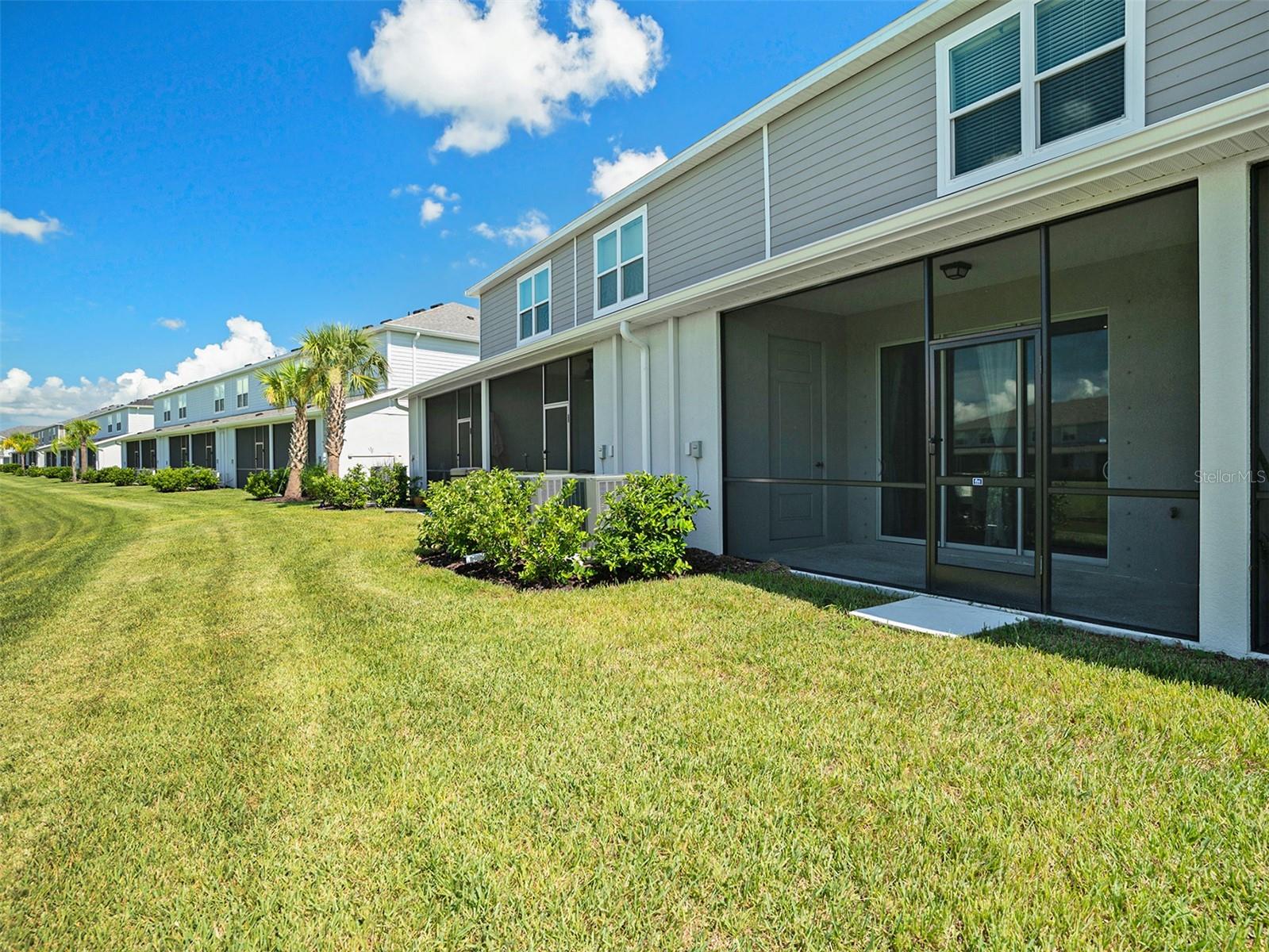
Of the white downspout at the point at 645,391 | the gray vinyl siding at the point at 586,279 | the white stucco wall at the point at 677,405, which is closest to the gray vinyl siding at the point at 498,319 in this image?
the gray vinyl siding at the point at 586,279

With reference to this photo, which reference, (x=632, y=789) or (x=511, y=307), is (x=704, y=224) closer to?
(x=511, y=307)

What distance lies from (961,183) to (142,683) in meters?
8.07

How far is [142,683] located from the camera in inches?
155

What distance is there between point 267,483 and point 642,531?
727 inches

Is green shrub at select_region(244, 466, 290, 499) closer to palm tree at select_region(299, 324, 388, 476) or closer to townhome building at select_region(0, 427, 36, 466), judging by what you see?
palm tree at select_region(299, 324, 388, 476)

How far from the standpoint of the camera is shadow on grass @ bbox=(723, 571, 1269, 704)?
3436 mm

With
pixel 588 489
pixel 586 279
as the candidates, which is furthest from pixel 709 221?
pixel 588 489

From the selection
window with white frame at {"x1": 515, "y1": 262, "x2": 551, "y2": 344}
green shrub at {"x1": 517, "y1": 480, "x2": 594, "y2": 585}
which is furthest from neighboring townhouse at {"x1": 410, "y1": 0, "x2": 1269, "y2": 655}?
window with white frame at {"x1": 515, "y1": 262, "x2": 551, "y2": 344}

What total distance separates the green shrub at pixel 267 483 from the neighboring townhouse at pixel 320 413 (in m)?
1.13

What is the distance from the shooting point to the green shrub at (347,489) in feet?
52.7

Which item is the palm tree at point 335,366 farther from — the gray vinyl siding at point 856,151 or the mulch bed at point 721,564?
the mulch bed at point 721,564

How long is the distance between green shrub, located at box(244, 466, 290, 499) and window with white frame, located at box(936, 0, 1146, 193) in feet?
66.8

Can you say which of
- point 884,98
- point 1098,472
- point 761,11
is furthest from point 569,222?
point 1098,472

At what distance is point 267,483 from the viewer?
Answer: 814 inches
